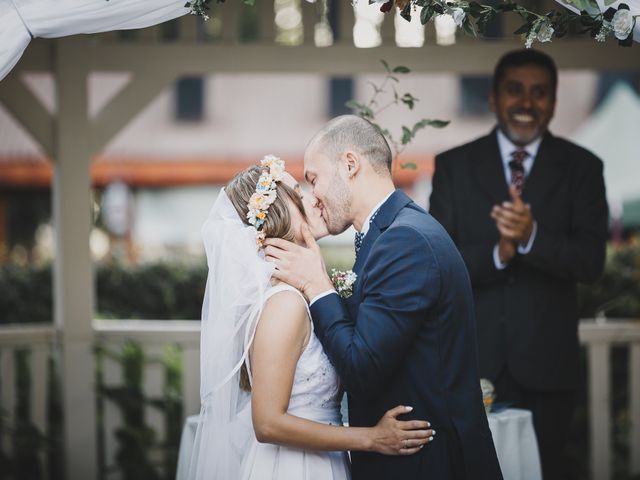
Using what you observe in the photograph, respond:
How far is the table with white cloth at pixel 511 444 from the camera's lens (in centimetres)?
345

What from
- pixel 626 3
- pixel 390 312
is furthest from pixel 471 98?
pixel 390 312

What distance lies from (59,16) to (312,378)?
4.88 feet

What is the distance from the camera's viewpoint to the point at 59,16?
292 cm

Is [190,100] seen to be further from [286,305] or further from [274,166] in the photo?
[286,305]

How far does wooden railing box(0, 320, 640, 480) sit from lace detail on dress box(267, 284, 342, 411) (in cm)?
269

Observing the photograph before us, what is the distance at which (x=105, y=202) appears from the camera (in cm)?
1795

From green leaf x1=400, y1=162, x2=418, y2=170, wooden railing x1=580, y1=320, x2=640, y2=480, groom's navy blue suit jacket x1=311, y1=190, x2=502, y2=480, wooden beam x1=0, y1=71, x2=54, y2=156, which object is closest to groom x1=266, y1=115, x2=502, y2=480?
groom's navy blue suit jacket x1=311, y1=190, x2=502, y2=480

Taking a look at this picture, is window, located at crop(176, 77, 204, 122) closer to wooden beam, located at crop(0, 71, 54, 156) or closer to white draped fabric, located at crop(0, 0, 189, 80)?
wooden beam, located at crop(0, 71, 54, 156)

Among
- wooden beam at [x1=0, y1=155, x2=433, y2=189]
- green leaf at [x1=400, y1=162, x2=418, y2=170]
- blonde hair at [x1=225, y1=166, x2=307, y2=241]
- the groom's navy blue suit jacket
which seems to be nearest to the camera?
the groom's navy blue suit jacket

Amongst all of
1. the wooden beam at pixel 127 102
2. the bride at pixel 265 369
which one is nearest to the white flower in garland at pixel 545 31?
the bride at pixel 265 369

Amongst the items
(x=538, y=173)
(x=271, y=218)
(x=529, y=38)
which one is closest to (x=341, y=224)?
Answer: (x=271, y=218)

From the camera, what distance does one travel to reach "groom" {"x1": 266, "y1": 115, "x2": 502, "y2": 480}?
2439 millimetres

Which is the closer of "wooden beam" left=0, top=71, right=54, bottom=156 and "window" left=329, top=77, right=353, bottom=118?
"wooden beam" left=0, top=71, right=54, bottom=156

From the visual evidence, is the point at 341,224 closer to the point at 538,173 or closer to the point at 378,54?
the point at 538,173
